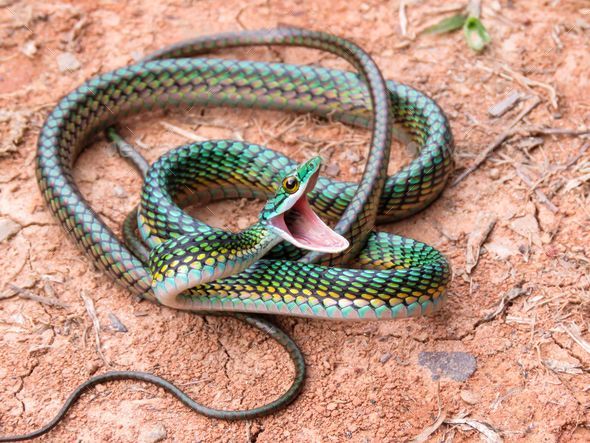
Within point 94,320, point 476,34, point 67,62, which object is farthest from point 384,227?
point 67,62

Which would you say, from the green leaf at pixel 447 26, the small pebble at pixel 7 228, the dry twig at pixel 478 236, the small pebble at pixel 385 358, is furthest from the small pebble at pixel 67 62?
the small pebble at pixel 385 358

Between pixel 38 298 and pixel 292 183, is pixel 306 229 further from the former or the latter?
pixel 38 298

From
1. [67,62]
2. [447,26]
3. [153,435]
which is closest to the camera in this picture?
[153,435]

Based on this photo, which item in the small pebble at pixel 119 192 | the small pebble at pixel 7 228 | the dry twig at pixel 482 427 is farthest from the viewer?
the small pebble at pixel 119 192

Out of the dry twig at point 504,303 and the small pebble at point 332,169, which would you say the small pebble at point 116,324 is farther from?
the dry twig at point 504,303

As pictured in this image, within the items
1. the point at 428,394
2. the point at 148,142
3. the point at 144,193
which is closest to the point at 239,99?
the point at 148,142

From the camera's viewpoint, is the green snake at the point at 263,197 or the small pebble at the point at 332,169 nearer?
the green snake at the point at 263,197

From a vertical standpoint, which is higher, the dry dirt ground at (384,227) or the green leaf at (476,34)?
the green leaf at (476,34)

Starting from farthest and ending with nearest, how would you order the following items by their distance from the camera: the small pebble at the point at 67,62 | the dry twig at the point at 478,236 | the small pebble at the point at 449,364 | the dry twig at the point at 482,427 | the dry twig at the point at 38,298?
the small pebble at the point at 67,62, the dry twig at the point at 478,236, the dry twig at the point at 38,298, the small pebble at the point at 449,364, the dry twig at the point at 482,427

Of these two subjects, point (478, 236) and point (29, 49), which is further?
point (29, 49)
